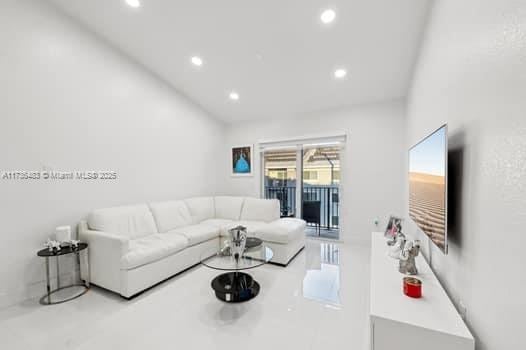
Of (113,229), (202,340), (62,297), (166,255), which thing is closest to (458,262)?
(202,340)

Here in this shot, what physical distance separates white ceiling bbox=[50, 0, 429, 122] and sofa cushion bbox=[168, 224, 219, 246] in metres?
2.50

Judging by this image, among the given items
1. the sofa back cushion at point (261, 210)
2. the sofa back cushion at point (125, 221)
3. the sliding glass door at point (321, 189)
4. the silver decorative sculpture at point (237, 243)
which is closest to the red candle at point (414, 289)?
the silver decorative sculpture at point (237, 243)

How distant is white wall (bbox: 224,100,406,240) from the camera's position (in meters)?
3.59

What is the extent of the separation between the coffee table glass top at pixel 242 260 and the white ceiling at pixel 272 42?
8.56 feet

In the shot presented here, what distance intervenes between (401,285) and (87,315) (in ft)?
8.69

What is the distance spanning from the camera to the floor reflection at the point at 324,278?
2.23 metres

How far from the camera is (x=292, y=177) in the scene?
15.0 feet

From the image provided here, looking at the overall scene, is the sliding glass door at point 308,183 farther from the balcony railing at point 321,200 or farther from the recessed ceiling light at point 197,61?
the recessed ceiling light at point 197,61

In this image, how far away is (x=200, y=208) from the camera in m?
4.02

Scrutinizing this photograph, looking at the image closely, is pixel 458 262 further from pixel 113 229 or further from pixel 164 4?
pixel 164 4

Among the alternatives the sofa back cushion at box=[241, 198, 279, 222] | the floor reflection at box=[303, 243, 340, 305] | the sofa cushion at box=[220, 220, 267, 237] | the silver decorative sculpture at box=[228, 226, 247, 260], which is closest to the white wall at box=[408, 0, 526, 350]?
the floor reflection at box=[303, 243, 340, 305]

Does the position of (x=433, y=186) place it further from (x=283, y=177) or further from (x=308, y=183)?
(x=283, y=177)

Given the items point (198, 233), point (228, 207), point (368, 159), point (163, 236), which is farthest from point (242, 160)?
point (368, 159)

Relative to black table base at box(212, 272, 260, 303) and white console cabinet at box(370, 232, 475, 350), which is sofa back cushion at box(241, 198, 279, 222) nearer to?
black table base at box(212, 272, 260, 303)
